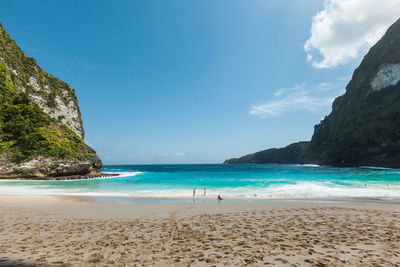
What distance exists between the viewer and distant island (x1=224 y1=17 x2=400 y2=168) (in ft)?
248

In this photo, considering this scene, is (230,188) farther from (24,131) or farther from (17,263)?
(24,131)

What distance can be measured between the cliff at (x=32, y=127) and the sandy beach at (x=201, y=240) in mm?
39802

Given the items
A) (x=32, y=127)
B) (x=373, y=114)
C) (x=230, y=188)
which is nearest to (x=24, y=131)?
(x=32, y=127)

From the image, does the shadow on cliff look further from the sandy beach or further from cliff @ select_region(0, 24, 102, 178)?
cliff @ select_region(0, 24, 102, 178)

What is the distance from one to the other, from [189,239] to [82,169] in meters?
52.3

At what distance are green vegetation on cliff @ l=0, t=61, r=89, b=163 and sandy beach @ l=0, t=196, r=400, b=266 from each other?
40.3 metres

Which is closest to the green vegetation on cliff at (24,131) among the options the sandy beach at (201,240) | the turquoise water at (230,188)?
the turquoise water at (230,188)

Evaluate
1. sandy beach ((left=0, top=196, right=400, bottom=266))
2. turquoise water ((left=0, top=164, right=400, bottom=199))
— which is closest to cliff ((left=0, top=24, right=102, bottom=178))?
turquoise water ((left=0, top=164, right=400, bottom=199))

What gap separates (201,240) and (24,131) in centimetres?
5252

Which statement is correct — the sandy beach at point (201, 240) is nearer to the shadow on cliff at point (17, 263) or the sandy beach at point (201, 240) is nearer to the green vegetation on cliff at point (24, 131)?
the shadow on cliff at point (17, 263)

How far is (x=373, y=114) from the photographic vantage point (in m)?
81.6

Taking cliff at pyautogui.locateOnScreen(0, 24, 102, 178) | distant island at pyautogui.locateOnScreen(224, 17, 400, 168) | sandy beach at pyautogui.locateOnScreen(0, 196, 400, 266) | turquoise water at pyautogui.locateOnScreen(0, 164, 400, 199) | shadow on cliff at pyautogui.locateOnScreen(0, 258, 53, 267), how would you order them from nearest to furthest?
shadow on cliff at pyautogui.locateOnScreen(0, 258, 53, 267), sandy beach at pyautogui.locateOnScreen(0, 196, 400, 266), turquoise water at pyautogui.locateOnScreen(0, 164, 400, 199), cliff at pyautogui.locateOnScreen(0, 24, 102, 178), distant island at pyautogui.locateOnScreen(224, 17, 400, 168)

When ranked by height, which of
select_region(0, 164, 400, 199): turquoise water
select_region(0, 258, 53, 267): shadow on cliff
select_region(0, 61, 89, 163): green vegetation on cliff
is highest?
select_region(0, 61, 89, 163): green vegetation on cliff

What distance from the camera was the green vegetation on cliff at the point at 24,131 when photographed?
1588 inches
